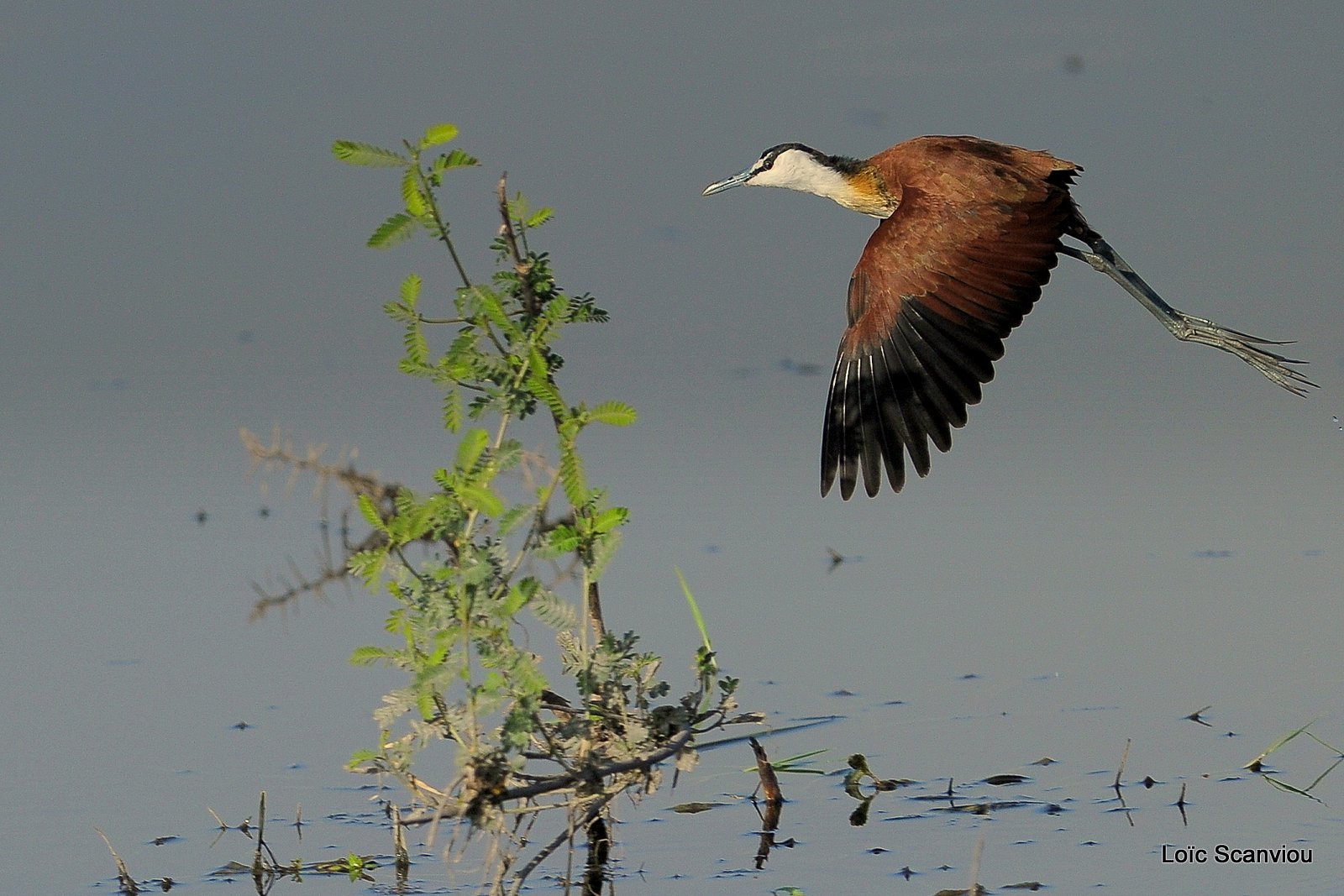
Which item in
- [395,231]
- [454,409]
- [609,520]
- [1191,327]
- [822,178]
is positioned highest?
[822,178]

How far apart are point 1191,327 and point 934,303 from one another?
1.49 metres

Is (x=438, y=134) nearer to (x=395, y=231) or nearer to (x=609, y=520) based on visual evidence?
(x=395, y=231)

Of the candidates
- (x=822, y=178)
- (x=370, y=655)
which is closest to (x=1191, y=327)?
(x=822, y=178)

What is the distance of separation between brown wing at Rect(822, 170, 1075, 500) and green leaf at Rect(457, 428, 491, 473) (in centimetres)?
152

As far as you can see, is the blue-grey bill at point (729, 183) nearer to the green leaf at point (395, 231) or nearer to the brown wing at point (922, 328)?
the brown wing at point (922, 328)

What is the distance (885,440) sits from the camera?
187 inches

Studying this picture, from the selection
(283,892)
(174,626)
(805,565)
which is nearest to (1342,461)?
(805,565)

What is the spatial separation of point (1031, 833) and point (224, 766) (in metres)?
1.80

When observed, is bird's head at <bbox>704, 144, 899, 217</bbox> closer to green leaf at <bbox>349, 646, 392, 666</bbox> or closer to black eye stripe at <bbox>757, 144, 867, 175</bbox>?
black eye stripe at <bbox>757, 144, 867, 175</bbox>

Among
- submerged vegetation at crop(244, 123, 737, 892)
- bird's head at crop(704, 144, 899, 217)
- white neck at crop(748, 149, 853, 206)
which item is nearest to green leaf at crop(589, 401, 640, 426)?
submerged vegetation at crop(244, 123, 737, 892)

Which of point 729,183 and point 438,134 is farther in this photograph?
point 729,183

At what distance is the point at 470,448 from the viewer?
3287 millimetres

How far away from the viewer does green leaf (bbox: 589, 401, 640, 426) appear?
3.34 metres

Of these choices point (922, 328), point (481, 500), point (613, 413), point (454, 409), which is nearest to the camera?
point (481, 500)
